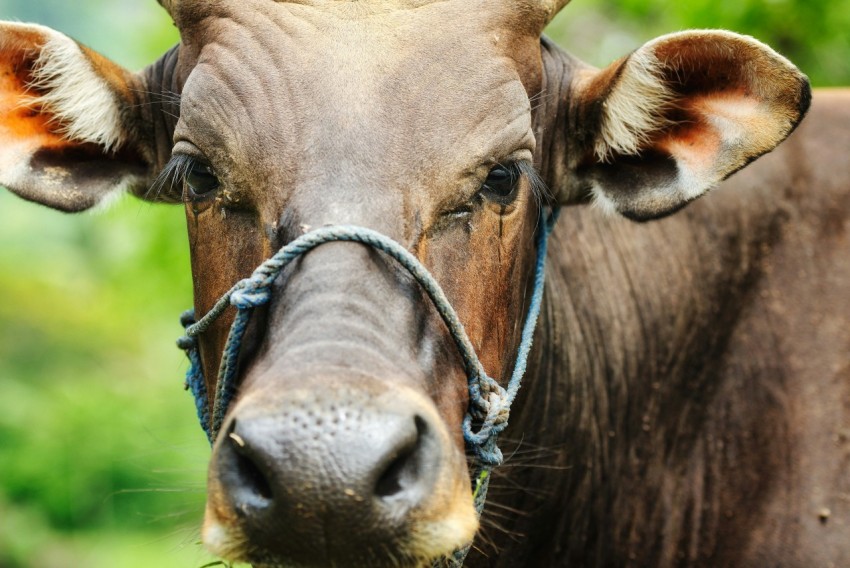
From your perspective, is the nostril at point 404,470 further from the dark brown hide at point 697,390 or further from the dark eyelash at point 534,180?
the dark brown hide at point 697,390

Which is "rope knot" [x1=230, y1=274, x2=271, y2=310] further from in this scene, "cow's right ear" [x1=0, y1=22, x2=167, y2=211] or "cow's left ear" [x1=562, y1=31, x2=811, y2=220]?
"cow's left ear" [x1=562, y1=31, x2=811, y2=220]

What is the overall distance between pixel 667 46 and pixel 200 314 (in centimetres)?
228

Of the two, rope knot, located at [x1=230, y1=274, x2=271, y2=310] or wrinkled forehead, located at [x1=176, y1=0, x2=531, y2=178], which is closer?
rope knot, located at [x1=230, y1=274, x2=271, y2=310]

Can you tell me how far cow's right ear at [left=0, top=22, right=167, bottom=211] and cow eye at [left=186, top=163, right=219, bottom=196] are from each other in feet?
2.88

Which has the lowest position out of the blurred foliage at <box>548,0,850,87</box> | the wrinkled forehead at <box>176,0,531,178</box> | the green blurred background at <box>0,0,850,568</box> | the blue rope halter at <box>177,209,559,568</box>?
Result: the green blurred background at <box>0,0,850,568</box>

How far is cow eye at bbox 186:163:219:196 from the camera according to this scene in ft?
14.1

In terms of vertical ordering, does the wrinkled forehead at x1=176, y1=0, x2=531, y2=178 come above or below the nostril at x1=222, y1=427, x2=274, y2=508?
above

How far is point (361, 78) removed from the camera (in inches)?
161

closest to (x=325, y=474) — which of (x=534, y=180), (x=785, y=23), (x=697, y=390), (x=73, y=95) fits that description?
(x=534, y=180)

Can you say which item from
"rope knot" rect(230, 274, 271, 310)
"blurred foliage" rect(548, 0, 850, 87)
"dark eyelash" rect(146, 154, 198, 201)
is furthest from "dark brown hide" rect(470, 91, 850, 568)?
"blurred foliage" rect(548, 0, 850, 87)

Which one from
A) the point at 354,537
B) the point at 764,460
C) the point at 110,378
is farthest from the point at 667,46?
the point at 110,378

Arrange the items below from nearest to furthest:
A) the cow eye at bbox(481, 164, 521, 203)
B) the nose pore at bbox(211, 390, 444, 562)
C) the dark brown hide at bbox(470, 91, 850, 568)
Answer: the nose pore at bbox(211, 390, 444, 562) < the cow eye at bbox(481, 164, 521, 203) < the dark brown hide at bbox(470, 91, 850, 568)

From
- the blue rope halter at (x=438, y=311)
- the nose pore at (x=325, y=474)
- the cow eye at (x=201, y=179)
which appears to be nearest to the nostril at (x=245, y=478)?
the nose pore at (x=325, y=474)

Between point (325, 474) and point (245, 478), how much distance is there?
Result: 1.07 ft
